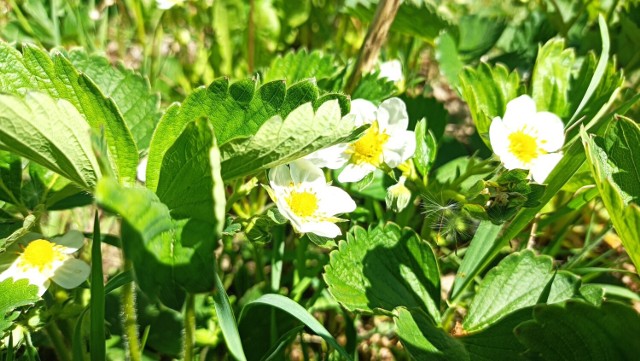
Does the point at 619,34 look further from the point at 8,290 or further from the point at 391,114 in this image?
the point at 8,290

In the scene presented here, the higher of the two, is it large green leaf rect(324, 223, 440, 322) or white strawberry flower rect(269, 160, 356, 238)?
white strawberry flower rect(269, 160, 356, 238)

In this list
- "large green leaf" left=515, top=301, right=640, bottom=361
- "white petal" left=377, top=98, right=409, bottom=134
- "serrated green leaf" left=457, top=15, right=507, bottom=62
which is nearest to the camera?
"large green leaf" left=515, top=301, right=640, bottom=361

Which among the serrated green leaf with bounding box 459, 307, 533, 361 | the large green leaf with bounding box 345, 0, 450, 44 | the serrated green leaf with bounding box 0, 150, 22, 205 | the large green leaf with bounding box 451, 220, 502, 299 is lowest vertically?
the serrated green leaf with bounding box 459, 307, 533, 361

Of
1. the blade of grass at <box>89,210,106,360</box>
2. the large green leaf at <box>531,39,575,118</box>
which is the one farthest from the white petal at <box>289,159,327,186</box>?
the large green leaf at <box>531,39,575,118</box>

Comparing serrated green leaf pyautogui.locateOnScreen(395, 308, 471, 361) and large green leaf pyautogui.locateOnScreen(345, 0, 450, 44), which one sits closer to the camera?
serrated green leaf pyautogui.locateOnScreen(395, 308, 471, 361)

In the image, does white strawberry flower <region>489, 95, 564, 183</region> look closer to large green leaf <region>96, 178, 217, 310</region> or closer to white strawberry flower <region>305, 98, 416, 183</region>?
white strawberry flower <region>305, 98, 416, 183</region>

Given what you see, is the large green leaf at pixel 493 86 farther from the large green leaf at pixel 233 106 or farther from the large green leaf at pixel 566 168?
the large green leaf at pixel 233 106

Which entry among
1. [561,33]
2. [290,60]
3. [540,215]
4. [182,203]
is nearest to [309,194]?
[182,203]

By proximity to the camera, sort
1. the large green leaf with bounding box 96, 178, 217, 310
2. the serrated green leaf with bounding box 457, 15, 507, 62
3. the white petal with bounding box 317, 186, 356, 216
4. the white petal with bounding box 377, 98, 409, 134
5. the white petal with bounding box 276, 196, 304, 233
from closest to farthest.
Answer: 1. the large green leaf with bounding box 96, 178, 217, 310
2. the white petal with bounding box 276, 196, 304, 233
3. the white petal with bounding box 317, 186, 356, 216
4. the white petal with bounding box 377, 98, 409, 134
5. the serrated green leaf with bounding box 457, 15, 507, 62
